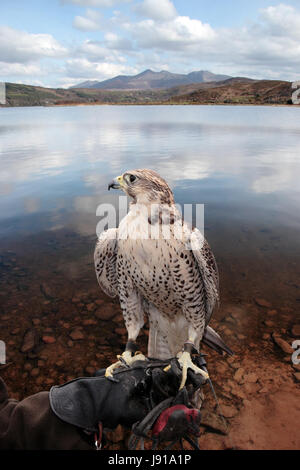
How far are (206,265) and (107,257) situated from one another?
3.45 feet

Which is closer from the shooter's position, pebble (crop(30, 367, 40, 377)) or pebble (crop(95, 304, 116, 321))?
pebble (crop(30, 367, 40, 377))

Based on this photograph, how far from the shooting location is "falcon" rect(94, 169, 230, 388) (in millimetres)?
2416

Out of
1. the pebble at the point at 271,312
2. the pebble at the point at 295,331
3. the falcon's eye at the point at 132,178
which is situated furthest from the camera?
the pebble at the point at 271,312

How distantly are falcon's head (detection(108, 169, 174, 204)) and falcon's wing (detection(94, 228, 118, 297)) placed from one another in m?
0.55

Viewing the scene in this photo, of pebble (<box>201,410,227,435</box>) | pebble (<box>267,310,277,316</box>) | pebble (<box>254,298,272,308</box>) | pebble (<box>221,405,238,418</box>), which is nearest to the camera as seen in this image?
pebble (<box>201,410,227,435</box>)

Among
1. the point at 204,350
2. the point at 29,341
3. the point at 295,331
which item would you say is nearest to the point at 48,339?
the point at 29,341

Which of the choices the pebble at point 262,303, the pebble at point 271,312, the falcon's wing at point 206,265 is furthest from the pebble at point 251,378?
the pebble at point 262,303

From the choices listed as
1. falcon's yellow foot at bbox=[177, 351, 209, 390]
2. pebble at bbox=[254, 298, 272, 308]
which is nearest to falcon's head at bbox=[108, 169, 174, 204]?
falcon's yellow foot at bbox=[177, 351, 209, 390]

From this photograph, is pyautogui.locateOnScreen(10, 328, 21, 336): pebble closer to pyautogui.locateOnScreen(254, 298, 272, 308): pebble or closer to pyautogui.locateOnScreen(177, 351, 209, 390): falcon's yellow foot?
pyautogui.locateOnScreen(177, 351, 209, 390): falcon's yellow foot

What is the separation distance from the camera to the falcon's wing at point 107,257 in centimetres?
287

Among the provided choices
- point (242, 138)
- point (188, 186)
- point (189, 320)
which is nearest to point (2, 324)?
point (189, 320)

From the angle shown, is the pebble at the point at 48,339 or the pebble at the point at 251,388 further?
the pebble at the point at 48,339

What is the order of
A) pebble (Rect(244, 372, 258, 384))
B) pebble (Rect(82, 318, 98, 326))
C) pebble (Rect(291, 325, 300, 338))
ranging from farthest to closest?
pebble (Rect(82, 318, 98, 326))
pebble (Rect(291, 325, 300, 338))
pebble (Rect(244, 372, 258, 384))

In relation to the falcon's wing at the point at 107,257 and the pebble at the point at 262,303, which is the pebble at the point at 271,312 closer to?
the pebble at the point at 262,303
